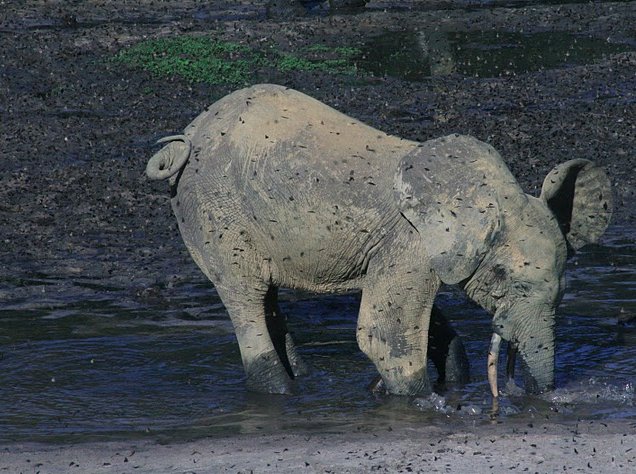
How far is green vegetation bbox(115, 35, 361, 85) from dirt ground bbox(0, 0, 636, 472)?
29cm

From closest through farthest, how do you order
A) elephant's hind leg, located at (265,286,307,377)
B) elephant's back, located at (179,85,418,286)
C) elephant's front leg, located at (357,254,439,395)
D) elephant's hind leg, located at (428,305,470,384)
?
elephant's front leg, located at (357,254,439,395)
elephant's back, located at (179,85,418,286)
elephant's hind leg, located at (428,305,470,384)
elephant's hind leg, located at (265,286,307,377)

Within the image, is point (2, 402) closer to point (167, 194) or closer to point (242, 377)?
point (242, 377)

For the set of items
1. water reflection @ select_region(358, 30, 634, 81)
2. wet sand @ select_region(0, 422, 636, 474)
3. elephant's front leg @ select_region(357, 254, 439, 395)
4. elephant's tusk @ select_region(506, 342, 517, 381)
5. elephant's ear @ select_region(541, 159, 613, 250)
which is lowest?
wet sand @ select_region(0, 422, 636, 474)

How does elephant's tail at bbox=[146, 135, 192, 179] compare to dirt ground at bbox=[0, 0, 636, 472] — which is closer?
dirt ground at bbox=[0, 0, 636, 472]

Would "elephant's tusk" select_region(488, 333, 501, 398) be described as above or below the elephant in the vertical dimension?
below

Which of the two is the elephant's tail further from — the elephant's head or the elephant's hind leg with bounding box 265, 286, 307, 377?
the elephant's head

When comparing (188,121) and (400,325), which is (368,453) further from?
(188,121)

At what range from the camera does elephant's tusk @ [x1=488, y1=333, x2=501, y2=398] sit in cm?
786

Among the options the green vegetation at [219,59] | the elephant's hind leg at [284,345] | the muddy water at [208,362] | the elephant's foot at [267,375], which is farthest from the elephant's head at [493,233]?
the green vegetation at [219,59]

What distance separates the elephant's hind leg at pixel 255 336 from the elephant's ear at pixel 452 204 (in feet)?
3.84

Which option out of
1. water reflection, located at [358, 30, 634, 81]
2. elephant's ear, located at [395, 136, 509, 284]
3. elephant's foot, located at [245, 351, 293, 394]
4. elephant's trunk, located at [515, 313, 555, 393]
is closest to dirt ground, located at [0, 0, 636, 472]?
water reflection, located at [358, 30, 634, 81]

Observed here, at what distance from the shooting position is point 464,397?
27.1 ft

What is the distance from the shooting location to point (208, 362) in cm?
916

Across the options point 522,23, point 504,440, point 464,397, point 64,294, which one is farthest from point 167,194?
point 522,23
